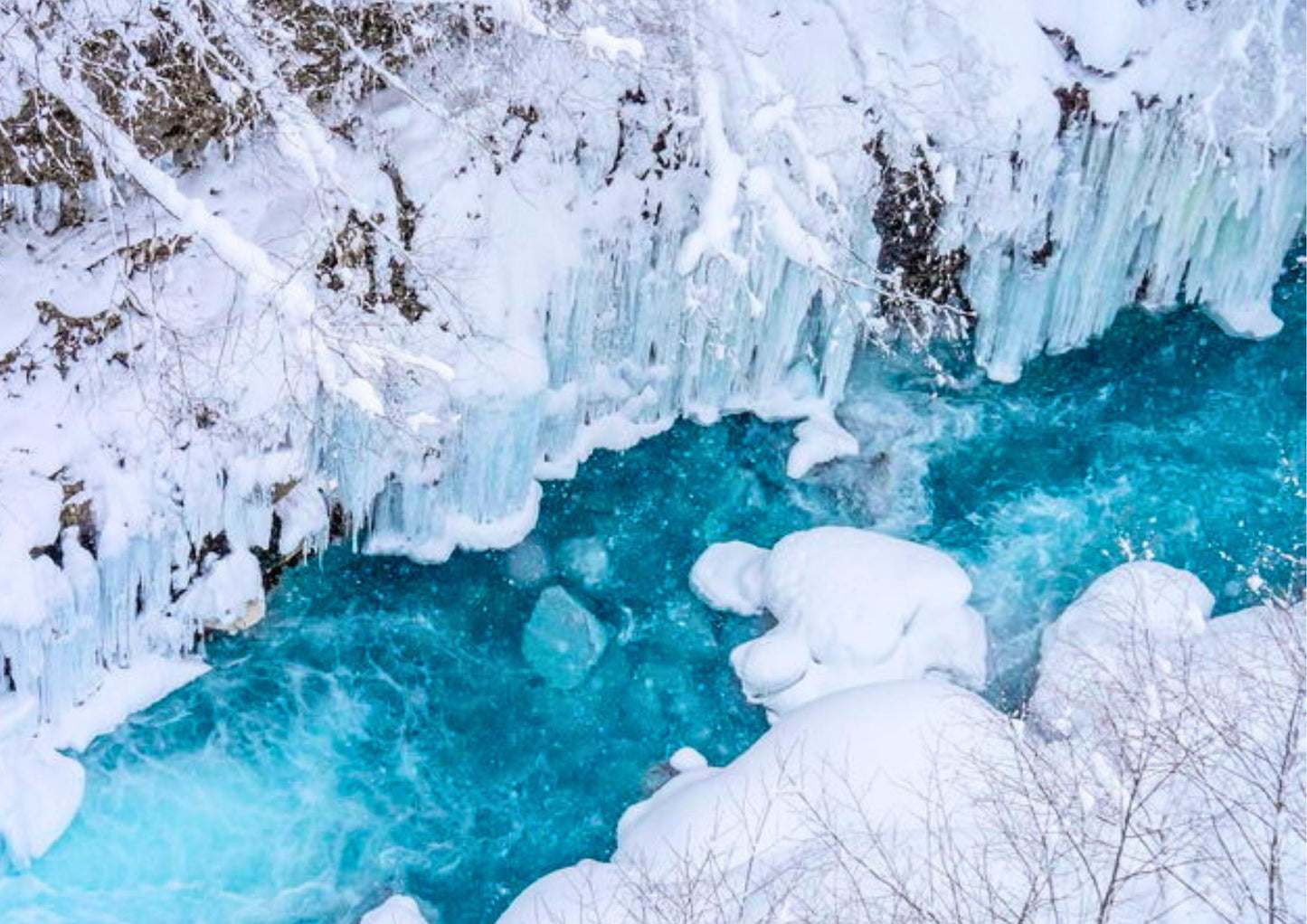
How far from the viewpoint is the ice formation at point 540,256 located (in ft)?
27.6

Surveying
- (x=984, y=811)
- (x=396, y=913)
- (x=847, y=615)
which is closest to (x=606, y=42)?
(x=847, y=615)

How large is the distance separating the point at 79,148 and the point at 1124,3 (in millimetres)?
8171

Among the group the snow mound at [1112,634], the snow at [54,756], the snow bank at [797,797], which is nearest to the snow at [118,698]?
the snow at [54,756]

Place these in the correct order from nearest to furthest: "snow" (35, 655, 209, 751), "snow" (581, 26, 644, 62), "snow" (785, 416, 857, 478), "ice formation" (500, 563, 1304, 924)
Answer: "ice formation" (500, 563, 1304, 924) < "snow" (581, 26, 644, 62) < "snow" (35, 655, 209, 751) < "snow" (785, 416, 857, 478)

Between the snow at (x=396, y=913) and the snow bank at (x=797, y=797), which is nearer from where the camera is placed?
the snow bank at (x=797, y=797)

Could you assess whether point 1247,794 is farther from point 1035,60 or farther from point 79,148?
point 79,148

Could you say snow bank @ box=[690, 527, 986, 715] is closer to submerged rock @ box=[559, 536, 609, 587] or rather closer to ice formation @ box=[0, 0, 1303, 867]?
submerged rock @ box=[559, 536, 609, 587]

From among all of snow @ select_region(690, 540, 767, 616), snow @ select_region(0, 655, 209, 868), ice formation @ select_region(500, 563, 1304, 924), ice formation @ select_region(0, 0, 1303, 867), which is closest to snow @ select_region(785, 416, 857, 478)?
ice formation @ select_region(0, 0, 1303, 867)

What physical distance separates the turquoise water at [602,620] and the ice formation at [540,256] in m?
0.38

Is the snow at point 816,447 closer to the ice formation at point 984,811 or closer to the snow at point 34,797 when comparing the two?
the ice formation at point 984,811

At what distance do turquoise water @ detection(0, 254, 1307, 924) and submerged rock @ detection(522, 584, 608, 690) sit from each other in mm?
100

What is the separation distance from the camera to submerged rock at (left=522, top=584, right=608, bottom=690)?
9938 mm

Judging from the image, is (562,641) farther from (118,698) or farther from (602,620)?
(118,698)

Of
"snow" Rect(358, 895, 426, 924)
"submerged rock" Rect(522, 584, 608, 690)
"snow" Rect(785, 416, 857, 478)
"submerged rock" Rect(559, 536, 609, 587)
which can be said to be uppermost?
"snow" Rect(785, 416, 857, 478)
